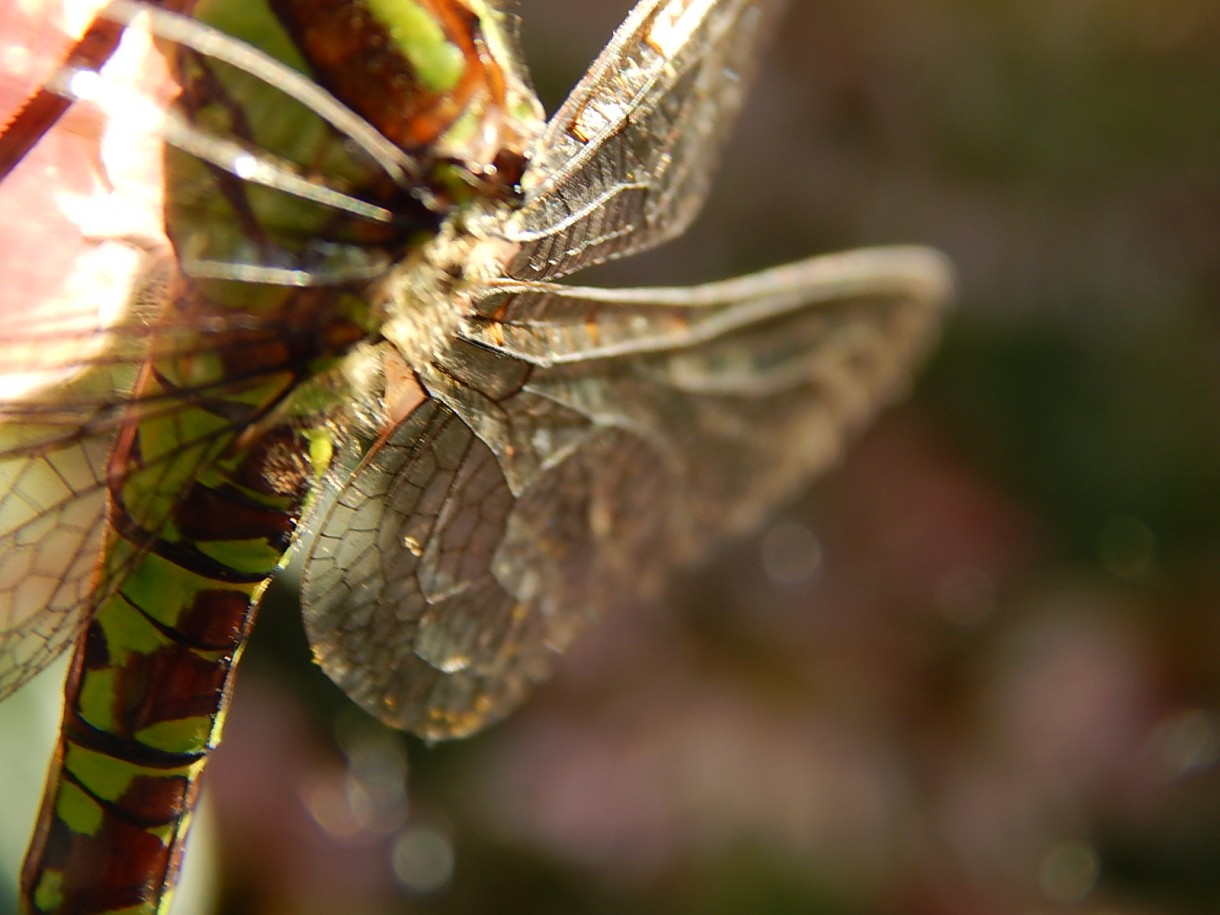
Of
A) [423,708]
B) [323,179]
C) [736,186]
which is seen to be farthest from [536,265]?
[736,186]

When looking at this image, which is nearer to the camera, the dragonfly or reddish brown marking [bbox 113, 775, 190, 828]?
the dragonfly

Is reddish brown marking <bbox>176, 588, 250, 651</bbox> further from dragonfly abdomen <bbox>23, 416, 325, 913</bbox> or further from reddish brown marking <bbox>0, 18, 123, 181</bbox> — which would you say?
reddish brown marking <bbox>0, 18, 123, 181</bbox>

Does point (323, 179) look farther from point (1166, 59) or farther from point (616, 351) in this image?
point (1166, 59)

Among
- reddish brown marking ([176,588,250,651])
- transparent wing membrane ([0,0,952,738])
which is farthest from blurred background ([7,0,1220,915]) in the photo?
reddish brown marking ([176,588,250,651])

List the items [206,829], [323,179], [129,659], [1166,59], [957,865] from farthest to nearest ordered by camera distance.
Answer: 1. [1166,59]
2. [957,865]
3. [206,829]
4. [129,659]
5. [323,179]

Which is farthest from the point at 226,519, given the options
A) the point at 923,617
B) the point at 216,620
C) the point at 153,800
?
the point at 923,617

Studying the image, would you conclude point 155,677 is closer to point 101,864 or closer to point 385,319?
point 101,864

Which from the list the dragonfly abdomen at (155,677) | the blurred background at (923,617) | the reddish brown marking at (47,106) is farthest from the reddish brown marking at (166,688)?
the blurred background at (923,617)
